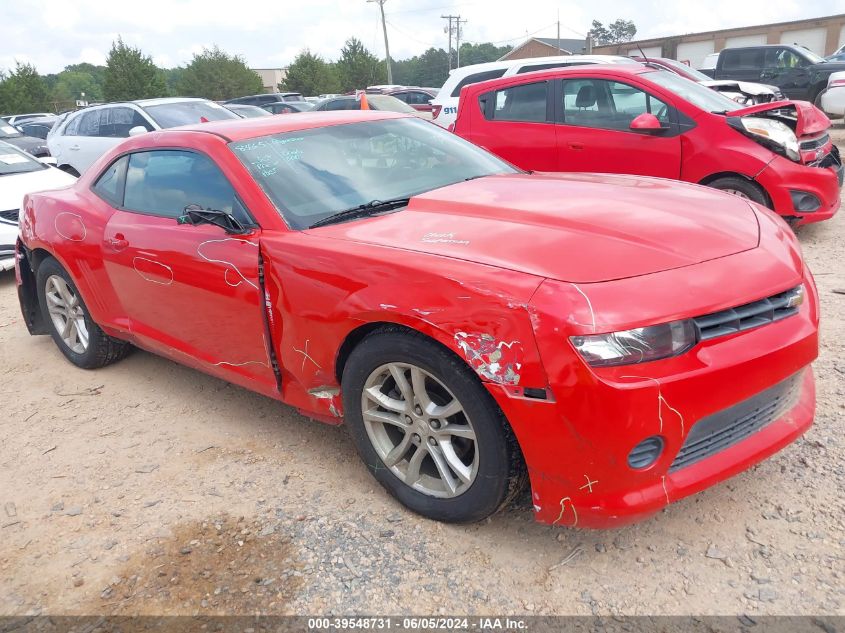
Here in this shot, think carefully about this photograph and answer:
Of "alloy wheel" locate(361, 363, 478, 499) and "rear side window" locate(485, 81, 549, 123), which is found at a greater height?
"rear side window" locate(485, 81, 549, 123)

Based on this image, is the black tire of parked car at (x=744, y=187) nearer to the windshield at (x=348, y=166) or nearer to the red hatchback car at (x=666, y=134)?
the red hatchback car at (x=666, y=134)

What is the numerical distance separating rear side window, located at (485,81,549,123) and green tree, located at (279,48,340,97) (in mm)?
43579

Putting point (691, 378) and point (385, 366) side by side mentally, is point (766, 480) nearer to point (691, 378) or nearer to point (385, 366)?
point (691, 378)

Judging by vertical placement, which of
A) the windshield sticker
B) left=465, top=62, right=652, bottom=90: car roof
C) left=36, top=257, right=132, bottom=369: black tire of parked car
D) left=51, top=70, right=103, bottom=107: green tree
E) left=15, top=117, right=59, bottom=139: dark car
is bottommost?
left=36, top=257, right=132, bottom=369: black tire of parked car

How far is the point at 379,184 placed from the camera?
3.29 meters

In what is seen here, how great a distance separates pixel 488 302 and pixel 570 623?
103 cm

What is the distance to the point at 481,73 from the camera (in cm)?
959

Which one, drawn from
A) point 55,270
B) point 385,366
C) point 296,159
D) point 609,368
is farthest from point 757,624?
point 55,270

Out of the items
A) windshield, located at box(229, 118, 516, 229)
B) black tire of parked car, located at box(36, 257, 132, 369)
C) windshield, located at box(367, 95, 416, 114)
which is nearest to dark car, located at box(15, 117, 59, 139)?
windshield, located at box(367, 95, 416, 114)

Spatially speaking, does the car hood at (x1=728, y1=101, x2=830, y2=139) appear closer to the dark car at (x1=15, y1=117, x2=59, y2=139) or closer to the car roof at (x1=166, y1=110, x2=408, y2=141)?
the car roof at (x1=166, y1=110, x2=408, y2=141)

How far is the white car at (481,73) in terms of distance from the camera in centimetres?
934

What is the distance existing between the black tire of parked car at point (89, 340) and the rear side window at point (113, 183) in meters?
0.63

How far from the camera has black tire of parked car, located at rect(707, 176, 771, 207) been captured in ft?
19.1

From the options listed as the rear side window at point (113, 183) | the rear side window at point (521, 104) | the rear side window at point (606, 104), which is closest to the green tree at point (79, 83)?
the rear side window at point (521, 104)
